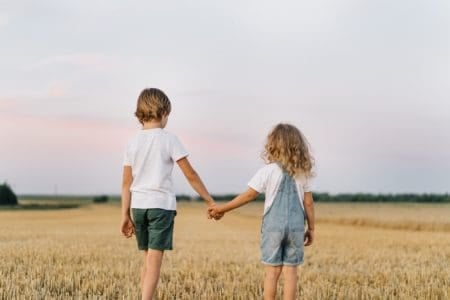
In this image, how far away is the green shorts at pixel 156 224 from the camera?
21.6 ft

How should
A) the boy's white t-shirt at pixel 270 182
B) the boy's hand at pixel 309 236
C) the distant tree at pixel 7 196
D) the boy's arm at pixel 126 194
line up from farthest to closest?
the distant tree at pixel 7 196
the boy's hand at pixel 309 236
the boy's arm at pixel 126 194
the boy's white t-shirt at pixel 270 182

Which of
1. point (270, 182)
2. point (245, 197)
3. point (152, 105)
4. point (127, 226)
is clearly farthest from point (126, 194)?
point (270, 182)

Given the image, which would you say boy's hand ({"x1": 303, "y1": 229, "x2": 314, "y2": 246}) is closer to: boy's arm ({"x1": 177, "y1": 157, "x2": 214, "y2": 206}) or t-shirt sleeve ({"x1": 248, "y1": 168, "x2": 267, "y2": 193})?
t-shirt sleeve ({"x1": 248, "y1": 168, "x2": 267, "y2": 193})

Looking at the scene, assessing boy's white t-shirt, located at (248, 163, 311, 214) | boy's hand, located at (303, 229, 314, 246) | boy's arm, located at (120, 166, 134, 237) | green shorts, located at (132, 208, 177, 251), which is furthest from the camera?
boy's hand, located at (303, 229, 314, 246)

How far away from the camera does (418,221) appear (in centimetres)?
3719

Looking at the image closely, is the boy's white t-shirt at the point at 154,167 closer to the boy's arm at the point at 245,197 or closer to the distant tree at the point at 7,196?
the boy's arm at the point at 245,197

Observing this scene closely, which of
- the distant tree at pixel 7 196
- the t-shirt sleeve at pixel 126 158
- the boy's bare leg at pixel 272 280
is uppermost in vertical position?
the t-shirt sleeve at pixel 126 158

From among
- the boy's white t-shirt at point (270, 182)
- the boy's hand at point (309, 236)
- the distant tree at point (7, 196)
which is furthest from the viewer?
the distant tree at point (7, 196)

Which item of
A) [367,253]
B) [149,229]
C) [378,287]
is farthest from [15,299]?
[367,253]

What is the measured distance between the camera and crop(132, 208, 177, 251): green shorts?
6578 mm

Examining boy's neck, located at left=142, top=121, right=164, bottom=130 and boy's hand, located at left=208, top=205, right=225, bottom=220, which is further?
boy's hand, located at left=208, top=205, right=225, bottom=220

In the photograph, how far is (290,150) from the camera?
21.8 ft

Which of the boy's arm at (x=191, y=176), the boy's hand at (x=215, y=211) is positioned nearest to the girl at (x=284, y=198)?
the boy's arm at (x=191, y=176)

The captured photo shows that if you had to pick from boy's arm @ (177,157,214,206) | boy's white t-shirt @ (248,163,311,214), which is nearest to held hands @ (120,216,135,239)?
boy's arm @ (177,157,214,206)
